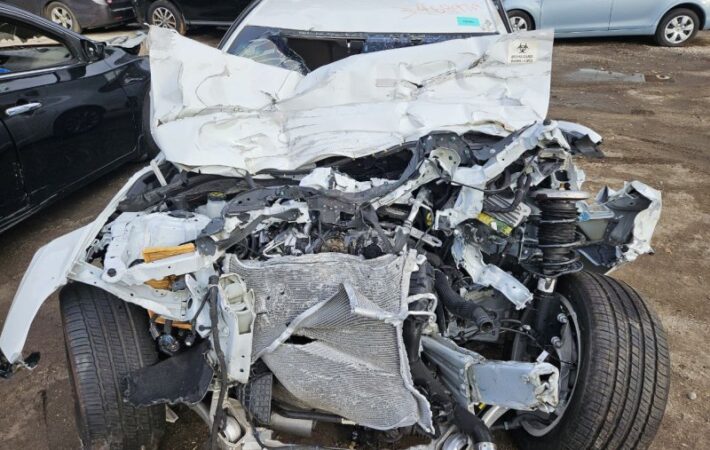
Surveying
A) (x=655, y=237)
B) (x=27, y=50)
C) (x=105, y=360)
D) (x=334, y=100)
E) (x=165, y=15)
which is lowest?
(x=655, y=237)

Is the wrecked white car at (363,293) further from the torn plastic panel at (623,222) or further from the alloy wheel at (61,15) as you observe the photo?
the alloy wheel at (61,15)

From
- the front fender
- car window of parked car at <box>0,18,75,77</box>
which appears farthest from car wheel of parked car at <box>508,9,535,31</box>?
the front fender

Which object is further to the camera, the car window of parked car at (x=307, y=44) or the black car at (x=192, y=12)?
the black car at (x=192, y=12)

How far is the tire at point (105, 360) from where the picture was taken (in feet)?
6.36

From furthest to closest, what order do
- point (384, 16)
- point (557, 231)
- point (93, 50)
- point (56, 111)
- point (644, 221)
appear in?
point (93, 50) < point (56, 111) < point (384, 16) < point (644, 221) < point (557, 231)

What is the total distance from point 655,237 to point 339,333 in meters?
3.16

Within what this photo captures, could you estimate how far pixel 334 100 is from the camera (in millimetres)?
2910

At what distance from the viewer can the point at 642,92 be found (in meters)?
7.58

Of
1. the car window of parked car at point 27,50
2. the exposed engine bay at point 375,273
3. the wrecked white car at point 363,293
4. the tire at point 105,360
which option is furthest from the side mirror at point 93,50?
the tire at point 105,360

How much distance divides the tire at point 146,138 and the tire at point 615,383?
12.1ft

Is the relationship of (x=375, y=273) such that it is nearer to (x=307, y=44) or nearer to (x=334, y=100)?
(x=334, y=100)

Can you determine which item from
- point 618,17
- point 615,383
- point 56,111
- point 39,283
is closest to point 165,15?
point 56,111

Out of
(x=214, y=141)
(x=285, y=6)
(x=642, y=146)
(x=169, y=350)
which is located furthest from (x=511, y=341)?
(x=642, y=146)

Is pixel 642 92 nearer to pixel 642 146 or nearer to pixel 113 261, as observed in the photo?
pixel 642 146
